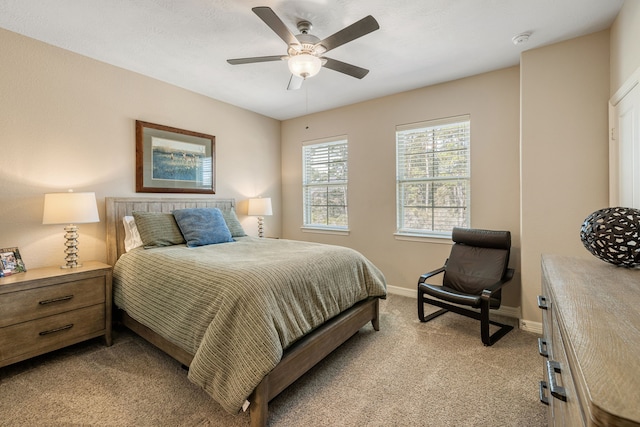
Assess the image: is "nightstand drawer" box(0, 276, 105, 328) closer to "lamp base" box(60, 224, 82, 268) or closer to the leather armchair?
"lamp base" box(60, 224, 82, 268)

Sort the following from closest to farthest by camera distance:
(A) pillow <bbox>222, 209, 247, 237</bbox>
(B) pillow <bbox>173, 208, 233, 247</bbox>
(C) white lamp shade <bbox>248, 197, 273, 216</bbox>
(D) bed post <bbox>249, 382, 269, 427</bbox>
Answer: (D) bed post <bbox>249, 382, 269, 427</bbox>
(B) pillow <bbox>173, 208, 233, 247</bbox>
(A) pillow <bbox>222, 209, 247, 237</bbox>
(C) white lamp shade <bbox>248, 197, 273, 216</bbox>

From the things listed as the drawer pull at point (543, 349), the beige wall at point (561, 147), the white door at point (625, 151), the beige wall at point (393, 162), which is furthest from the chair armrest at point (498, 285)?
the drawer pull at point (543, 349)

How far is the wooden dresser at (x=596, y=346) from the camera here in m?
0.47

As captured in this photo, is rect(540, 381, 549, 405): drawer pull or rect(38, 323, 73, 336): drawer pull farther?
rect(38, 323, 73, 336): drawer pull

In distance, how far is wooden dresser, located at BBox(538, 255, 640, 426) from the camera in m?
0.47

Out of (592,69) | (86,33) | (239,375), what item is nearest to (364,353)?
(239,375)

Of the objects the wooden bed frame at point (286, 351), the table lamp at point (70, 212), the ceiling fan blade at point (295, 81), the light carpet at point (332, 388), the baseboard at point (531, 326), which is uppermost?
the ceiling fan blade at point (295, 81)

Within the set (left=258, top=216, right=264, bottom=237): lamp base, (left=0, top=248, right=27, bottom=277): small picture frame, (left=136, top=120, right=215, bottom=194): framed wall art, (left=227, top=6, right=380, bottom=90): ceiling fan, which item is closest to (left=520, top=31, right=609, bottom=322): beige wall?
(left=227, top=6, right=380, bottom=90): ceiling fan

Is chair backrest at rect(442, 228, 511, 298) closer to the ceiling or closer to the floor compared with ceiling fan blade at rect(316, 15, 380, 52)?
closer to the floor

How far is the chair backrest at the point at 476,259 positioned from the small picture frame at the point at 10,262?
389cm

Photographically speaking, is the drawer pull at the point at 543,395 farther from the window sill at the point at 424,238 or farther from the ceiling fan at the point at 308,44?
the window sill at the point at 424,238

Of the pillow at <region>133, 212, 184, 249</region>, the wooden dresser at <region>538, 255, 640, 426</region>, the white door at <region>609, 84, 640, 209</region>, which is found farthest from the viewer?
the pillow at <region>133, 212, 184, 249</region>

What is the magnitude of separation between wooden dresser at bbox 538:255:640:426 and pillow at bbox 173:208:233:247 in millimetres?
2811

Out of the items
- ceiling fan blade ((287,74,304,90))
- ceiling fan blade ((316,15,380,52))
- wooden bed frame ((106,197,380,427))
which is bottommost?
wooden bed frame ((106,197,380,427))
